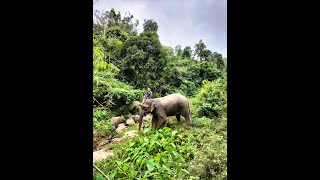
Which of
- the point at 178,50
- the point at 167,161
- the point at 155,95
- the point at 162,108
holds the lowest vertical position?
the point at 167,161

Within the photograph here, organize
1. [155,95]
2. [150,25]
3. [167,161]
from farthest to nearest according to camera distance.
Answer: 1. [150,25]
2. [155,95]
3. [167,161]

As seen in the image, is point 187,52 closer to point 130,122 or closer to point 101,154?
point 130,122

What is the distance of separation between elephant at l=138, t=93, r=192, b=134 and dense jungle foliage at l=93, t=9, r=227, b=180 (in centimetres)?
42

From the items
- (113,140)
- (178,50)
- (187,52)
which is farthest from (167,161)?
(178,50)

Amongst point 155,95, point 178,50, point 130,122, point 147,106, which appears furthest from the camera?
point 178,50

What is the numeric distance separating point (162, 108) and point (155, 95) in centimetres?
477

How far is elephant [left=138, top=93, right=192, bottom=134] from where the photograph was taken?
704cm

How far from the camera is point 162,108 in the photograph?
7.16 meters
